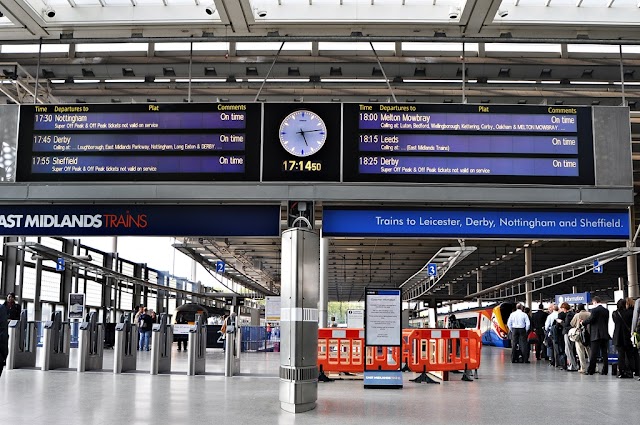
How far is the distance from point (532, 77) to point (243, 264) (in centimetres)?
3491

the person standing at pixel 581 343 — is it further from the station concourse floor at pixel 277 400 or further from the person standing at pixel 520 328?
the person standing at pixel 520 328

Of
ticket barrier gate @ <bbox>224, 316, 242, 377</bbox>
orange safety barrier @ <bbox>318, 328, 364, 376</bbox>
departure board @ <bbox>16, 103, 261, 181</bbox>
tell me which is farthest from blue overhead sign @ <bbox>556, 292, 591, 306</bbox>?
departure board @ <bbox>16, 103, 261, 181</bbox>

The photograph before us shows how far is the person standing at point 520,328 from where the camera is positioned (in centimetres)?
2117

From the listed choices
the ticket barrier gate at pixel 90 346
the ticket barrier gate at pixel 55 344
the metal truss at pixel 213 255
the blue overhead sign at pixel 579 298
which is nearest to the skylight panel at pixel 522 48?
the ticket barrier gate at pixel 90 346

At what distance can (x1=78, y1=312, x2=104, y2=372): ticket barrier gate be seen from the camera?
16.1 metres

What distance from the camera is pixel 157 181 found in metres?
9.73

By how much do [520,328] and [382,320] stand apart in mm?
10030

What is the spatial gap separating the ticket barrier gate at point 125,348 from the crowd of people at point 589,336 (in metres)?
10.5

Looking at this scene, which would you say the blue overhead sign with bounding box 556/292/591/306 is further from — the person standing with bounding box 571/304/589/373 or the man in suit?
the man in suit

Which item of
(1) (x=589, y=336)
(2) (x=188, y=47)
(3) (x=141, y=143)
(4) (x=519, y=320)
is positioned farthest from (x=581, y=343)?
(3) (x=141, y=143)

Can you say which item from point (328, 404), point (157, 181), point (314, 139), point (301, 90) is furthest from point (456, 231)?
point (301, 90)

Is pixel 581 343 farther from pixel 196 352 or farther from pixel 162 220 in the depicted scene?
pixel 162 220

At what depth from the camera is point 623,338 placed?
49.5 ft

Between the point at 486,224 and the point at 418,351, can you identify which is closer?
the point at 486,224
